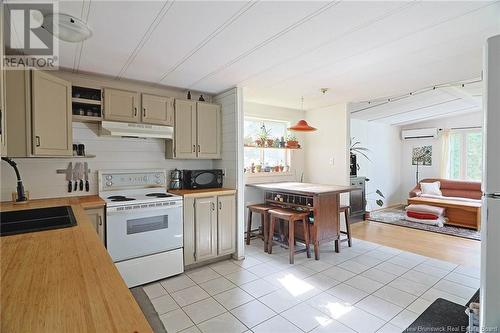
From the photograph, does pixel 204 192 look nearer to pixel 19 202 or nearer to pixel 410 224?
pixel 19 202

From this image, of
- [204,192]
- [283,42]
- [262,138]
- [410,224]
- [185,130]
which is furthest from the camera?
[410,224]

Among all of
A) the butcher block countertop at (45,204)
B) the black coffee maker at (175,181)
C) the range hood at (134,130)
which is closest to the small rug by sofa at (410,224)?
the black coffee maker at (175,181)

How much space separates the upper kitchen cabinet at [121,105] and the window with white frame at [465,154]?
25.3 ft

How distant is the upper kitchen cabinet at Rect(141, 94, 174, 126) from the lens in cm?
312

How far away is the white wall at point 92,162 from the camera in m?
2.67

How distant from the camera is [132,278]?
272 cm

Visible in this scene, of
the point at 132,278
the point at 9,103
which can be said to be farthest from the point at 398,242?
the point at 9,103

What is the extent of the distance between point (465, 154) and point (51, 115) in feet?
28.1

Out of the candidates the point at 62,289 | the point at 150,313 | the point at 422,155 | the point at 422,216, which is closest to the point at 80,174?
the point at 150,313

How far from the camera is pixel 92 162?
10.0 ft

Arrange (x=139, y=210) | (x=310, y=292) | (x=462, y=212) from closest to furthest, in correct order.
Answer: (x=310, y=292) < (x=139, y=210) < (x=462, y=212)

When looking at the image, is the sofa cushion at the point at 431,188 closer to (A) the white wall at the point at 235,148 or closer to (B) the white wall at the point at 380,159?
(B) the white wall at the point at 380,159

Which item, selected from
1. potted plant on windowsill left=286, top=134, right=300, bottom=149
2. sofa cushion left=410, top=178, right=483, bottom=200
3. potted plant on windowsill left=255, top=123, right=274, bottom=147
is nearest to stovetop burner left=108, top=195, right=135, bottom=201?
potted plant on windowsill left=255, top=123, right=274, bottom=147

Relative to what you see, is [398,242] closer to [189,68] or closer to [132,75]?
[189,68]
